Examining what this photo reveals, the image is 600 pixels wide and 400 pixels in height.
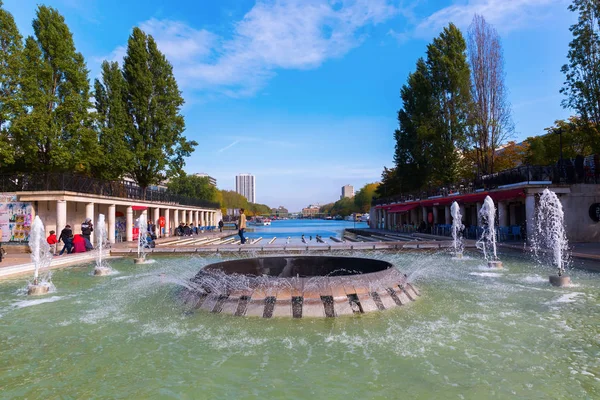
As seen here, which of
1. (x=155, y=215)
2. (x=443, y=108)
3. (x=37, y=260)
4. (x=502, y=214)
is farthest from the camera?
(x=443, y=108)

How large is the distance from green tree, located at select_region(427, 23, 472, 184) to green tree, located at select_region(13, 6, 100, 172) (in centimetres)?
3323

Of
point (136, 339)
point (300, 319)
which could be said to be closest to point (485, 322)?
point (300, 319)

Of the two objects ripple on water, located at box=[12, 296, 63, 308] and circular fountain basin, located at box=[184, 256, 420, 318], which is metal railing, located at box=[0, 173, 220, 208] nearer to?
ripple on water, located at box=[12, 296, 63, 308]

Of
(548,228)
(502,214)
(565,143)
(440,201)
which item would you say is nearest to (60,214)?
(548,228)

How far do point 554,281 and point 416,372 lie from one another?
336 inches

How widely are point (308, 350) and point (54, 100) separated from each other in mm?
27581

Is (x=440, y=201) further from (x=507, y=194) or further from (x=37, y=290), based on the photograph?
(x=37, y=290)

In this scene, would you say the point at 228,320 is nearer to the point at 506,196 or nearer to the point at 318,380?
the point at 318,380

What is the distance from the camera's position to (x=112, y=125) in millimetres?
33906

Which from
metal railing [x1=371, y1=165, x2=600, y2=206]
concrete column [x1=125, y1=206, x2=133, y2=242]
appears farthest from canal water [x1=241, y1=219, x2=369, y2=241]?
metal railing [x1=371, y1=165, x2=600, y2=206]

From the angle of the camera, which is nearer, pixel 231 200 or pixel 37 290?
pixel 37 290

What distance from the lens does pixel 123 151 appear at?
3269cm

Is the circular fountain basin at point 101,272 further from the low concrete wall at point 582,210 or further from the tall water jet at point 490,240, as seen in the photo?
the low concrete wall at point 582,210

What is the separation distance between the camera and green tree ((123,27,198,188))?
116 ft
